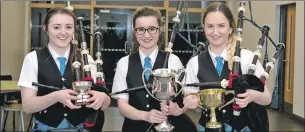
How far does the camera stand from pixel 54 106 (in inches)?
59.3

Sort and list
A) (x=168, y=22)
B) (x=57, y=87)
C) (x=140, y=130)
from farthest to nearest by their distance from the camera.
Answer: (x=168, y=22) → (x=140, y=130) → (x=57, y=87)

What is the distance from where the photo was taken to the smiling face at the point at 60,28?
149 centimetres

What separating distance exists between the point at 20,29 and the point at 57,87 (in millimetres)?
5708

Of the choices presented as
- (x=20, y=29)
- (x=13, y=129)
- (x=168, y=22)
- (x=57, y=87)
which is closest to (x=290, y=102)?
(x=168, y=22)

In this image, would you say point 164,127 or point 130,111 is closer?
point 164,127

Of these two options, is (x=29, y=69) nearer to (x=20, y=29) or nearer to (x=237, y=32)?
(x=237, y=32)

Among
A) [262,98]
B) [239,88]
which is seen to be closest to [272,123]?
[262,98]

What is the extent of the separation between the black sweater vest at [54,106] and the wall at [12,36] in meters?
5.01

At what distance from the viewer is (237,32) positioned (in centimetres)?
152

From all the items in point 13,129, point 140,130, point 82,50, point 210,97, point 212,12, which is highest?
point 212,12

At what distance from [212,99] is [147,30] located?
438mm

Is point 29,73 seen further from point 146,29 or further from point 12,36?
point 12,36

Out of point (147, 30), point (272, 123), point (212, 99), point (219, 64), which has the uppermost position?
point (147, 30)

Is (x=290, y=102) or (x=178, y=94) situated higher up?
(x=178, y=94)
